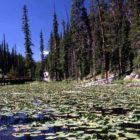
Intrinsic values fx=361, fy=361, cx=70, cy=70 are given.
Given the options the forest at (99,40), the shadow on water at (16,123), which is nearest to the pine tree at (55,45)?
the forest at (99,40)

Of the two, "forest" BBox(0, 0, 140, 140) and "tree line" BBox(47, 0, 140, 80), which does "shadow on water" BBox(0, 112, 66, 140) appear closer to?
"forest" BBox(0, 0, 140, 140)

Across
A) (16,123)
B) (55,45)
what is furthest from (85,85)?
(55,45)

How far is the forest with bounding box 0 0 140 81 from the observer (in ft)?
162

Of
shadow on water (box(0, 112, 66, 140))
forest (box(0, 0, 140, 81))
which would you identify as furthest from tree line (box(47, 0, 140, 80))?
shadow on water (box(0, 112, 66, 140))

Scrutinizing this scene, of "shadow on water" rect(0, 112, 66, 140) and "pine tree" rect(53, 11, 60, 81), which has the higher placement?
"pine tree" rect(53, 11, 60, 81)

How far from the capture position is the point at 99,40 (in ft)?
206

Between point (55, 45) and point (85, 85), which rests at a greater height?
point (55, 45)

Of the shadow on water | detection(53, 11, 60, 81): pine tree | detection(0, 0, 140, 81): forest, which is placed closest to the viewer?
the shadow on water

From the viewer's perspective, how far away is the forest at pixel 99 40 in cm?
4927

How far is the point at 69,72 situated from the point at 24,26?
16.6m

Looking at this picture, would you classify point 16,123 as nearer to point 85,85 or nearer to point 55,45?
point 85,85

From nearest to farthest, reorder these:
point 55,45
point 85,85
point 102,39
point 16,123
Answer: point 16,123 → point 85,85 → point 102,39 → point 55,45

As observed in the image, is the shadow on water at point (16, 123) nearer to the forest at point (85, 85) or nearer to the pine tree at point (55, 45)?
the forest at point (85, 85)

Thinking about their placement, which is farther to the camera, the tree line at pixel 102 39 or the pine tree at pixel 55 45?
the pine tree at pixel 55 45
